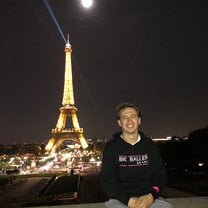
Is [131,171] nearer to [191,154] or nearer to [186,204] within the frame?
[186,204]

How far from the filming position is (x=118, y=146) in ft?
11.4

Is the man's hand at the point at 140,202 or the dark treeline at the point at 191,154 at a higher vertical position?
the dark treeline at the point at 191,154

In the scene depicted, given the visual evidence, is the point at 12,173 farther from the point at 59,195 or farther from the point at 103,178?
the point at 103,178

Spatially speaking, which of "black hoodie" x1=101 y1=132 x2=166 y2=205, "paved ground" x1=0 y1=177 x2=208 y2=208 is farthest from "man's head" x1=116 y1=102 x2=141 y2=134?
"paved ground" x1=0 y1=177 x2=208 y2=208

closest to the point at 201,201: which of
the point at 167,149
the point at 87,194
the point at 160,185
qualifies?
the point at 160,185

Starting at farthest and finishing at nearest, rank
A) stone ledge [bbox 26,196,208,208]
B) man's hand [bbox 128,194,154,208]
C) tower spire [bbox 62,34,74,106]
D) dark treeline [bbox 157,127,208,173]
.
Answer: tower spire [bbox 62,34,74,106] < dark treeline [bbox 157,127,208,173] < stone ledge [bbox 26,196,208,208] < man's hand [bbox 128,194,154,208]

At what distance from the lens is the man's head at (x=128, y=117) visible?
11.5 feet

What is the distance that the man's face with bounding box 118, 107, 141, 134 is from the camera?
3.49m

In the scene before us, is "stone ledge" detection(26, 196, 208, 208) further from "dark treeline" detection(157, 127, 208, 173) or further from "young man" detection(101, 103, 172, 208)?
"dark treeline" detection(157, 127, 208, 173)

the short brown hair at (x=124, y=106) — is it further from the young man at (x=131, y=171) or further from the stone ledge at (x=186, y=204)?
the stone ledge at (x=186, y=204)

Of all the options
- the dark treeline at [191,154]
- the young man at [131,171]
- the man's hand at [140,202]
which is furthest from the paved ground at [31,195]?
the man's hand at [140,202]

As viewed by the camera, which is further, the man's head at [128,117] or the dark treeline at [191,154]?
the dark treeline at [191,154]

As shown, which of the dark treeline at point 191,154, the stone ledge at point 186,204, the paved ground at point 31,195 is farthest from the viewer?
the dark treeline at point 191,154

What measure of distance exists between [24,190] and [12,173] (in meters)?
20.4
